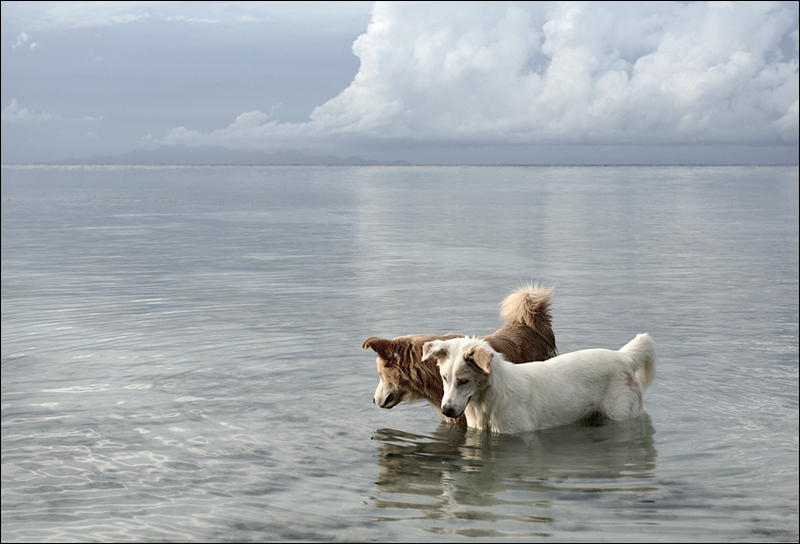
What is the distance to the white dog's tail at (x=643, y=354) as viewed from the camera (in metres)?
8.69

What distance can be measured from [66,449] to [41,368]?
11.4ft

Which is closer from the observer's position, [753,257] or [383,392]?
[383,392]

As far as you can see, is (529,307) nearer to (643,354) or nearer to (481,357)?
(643,354)

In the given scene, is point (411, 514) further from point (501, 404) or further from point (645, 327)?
point (645, 327)

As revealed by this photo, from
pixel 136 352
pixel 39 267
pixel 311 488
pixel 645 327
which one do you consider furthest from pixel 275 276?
pixel 311 488

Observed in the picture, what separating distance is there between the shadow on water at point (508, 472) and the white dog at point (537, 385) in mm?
178

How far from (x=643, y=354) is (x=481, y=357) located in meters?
2.26

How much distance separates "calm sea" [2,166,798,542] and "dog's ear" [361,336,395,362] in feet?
2.76

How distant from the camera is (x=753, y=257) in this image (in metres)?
23.3

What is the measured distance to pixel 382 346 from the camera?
8.42m

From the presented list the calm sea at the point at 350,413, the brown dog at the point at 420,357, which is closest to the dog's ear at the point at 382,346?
the brown dog at the point at 420,357

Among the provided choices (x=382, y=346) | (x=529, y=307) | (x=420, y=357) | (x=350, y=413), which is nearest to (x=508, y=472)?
(x=420, y=357)

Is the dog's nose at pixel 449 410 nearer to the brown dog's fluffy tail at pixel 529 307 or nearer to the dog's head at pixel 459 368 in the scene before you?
the dog's head at pixel 459 368

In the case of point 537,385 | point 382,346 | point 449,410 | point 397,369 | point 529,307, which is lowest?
point 449,410
